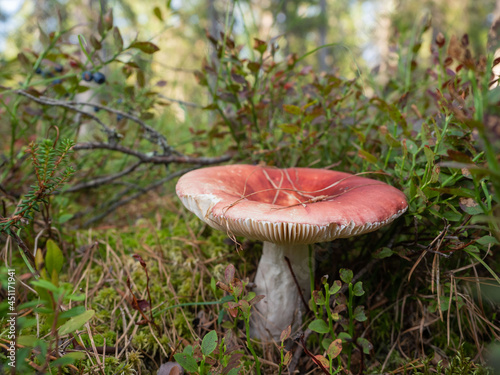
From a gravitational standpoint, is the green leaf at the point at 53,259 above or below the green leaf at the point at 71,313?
above

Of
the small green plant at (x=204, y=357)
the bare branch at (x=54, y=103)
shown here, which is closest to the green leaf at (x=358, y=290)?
the small green plant at (x=204, y=357)

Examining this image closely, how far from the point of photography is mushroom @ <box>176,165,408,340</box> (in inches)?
46.3

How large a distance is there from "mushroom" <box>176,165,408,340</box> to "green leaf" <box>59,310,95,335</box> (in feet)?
1.77

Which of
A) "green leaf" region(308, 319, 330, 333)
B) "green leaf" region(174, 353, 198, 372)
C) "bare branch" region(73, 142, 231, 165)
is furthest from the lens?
"bare branch" region(73, 142, 231, 165)

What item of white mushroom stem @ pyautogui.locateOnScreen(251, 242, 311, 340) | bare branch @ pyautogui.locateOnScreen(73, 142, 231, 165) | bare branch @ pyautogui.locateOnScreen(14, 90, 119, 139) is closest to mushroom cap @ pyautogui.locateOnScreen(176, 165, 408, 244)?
white mushroom stem @ pyautogui.locateOnScreen(251, 242, 311, 340)

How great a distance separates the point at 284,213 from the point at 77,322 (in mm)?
768

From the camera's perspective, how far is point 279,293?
1.69 m

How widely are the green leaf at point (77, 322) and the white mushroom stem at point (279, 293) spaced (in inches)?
37.6

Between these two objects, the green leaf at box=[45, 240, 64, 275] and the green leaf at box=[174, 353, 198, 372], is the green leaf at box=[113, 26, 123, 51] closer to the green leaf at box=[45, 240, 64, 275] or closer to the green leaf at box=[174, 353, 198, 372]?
the green leaf at box=[45, 240, 64, 275]

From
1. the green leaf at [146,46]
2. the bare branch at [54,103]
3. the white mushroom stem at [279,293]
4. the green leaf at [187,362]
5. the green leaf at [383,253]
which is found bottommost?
the white mushroom stem at [279,293]

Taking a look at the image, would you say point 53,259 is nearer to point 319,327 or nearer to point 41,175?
point 41,175

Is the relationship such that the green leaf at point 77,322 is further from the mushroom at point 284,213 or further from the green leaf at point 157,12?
the green leaf at point 157,12

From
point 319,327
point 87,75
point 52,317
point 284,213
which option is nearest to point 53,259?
point 52,317

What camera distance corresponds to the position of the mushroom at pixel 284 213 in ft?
3.86
